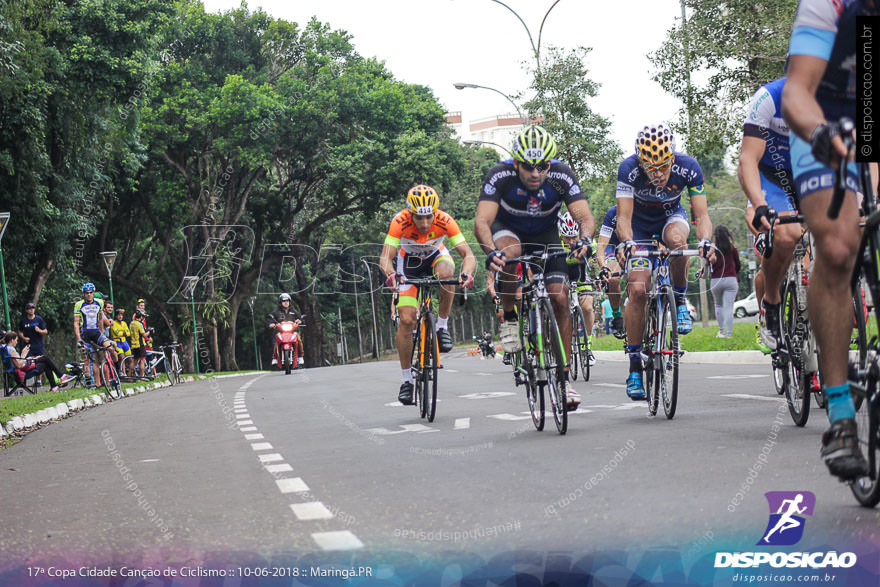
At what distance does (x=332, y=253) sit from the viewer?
62125mm

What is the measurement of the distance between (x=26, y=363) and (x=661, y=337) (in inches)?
713

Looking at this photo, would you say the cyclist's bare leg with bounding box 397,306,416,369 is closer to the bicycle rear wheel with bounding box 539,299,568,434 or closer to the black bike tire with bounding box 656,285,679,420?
the bicycle rear wheel with bounding box 539,299,568,434

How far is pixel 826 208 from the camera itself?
4.39m

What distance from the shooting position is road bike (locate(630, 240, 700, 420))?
8445 millimetres

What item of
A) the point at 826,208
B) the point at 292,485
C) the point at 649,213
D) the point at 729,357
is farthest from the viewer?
the point at 729,357

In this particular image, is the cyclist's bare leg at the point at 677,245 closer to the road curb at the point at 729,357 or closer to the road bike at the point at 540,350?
the road bike at the point at 540,350

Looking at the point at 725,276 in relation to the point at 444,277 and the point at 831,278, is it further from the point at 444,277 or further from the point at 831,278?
the point at 831,278

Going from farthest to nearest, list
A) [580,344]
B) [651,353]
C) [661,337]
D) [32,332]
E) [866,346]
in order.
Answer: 1. [32,332]
2. [580,344]
3. [651,353]
4. [661,337]
5. [866,346]

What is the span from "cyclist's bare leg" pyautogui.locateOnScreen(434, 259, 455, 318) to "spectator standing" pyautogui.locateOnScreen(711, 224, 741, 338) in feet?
23.6

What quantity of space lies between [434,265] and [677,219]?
2.60 metres

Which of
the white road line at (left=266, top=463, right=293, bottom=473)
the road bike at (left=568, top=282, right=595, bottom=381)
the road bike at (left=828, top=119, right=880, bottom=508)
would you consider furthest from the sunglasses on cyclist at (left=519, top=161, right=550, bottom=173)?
the road bike at (left=568, top=282, right=595, bottom=381)

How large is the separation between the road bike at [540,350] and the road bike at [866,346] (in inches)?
147

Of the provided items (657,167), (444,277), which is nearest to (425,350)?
(444,277)

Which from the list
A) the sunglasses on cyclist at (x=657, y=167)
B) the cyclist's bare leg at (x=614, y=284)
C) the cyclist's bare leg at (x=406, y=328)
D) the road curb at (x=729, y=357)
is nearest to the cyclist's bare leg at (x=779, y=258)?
the sunglasses on cyclist at (x=657, y=167)
